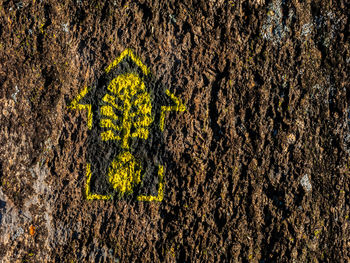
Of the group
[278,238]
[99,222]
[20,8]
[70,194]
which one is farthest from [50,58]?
[278,238]

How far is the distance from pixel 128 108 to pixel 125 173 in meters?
0.21

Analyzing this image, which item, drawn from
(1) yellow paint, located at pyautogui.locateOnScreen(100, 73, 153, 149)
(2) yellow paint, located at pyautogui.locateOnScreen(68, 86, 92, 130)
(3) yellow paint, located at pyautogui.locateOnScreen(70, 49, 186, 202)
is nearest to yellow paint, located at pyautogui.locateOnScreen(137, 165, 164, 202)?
(3) yellow paint, located at pyautogui.locateOnScreen(70, 49, 186, 202)

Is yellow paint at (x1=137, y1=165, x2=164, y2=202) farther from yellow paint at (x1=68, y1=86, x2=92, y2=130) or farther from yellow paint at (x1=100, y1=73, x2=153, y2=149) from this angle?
yellow paint at (x1=68, y1=86, x2=92, y2=130)

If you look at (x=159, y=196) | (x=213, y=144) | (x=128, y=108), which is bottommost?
(x=159, y=196)

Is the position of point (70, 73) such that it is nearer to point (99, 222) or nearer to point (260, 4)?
point (99, 222)

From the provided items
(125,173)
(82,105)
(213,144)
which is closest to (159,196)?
(125,173)

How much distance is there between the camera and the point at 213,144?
105 centimetres

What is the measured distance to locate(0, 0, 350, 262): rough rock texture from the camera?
104 centimetres

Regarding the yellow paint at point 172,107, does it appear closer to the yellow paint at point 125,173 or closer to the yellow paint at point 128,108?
the yellow paint at point 128,108

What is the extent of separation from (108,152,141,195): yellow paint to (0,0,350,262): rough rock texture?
0.06 meters

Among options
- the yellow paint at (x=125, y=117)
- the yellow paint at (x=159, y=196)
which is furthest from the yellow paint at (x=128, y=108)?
the yellow paint at (x=159, y=196)

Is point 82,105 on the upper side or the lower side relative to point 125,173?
upper

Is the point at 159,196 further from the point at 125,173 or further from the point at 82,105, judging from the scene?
the point at 82,105

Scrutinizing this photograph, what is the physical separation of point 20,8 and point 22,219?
0.71 metres
